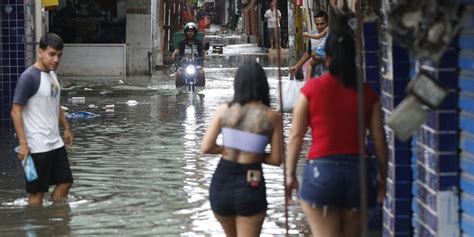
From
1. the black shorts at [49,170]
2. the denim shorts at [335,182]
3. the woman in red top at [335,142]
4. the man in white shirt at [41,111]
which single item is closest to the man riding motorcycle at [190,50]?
the black shorts at [49,170]

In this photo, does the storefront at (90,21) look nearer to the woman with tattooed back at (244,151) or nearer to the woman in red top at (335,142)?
the woman with tattooed back at (244,151)

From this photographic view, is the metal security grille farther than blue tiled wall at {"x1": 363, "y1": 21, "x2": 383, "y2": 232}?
Yes

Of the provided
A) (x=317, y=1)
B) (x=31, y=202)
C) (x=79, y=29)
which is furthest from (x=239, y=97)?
(x=79, y=29)

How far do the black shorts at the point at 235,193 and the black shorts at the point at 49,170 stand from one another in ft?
9.06

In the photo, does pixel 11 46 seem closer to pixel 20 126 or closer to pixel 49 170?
pixel 49 170

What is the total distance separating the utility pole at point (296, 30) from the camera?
68.5 ft

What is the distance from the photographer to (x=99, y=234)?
813cm

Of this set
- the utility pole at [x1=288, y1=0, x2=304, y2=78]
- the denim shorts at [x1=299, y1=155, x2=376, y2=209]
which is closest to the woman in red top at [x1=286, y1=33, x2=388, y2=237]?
the denim shorts at [x1=299, y1=155, x2=376, y2=209]

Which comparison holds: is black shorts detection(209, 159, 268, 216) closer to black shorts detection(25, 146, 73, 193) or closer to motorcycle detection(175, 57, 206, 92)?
black shorts detection(25, 146, 73, 193)

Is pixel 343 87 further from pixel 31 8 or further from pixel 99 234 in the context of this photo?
pixel 31 8

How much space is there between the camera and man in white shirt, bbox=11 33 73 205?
821cm

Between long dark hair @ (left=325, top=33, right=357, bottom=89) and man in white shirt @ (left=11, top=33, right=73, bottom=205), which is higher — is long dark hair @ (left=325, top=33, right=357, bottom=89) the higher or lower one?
the higher one

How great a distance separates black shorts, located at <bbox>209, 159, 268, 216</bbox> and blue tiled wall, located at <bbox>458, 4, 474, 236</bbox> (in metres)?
1.25

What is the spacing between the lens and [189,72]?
20344mm
